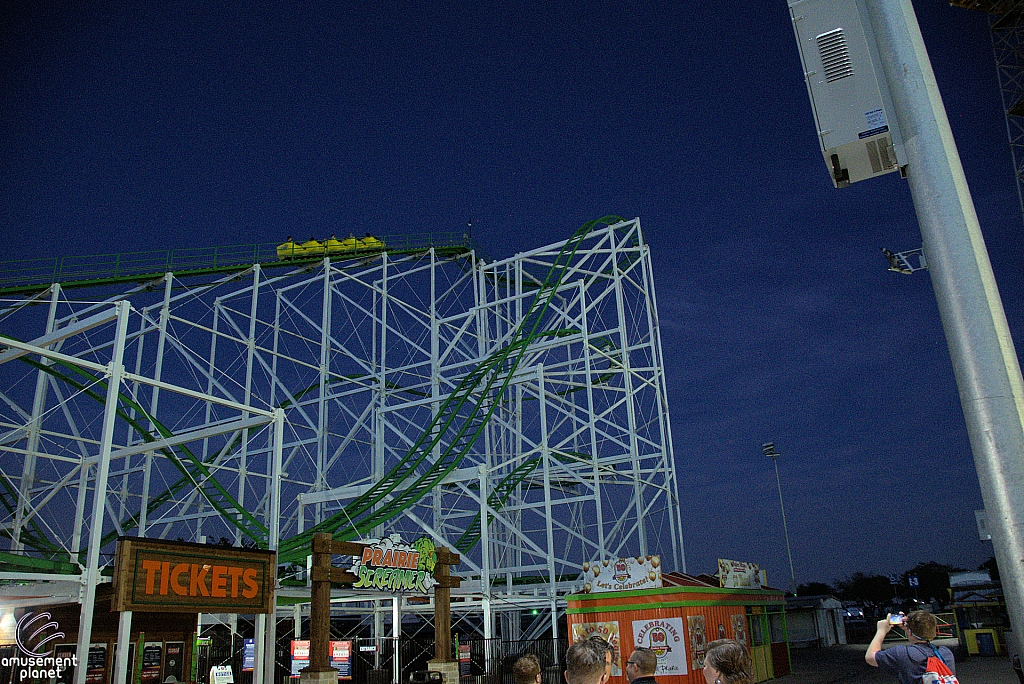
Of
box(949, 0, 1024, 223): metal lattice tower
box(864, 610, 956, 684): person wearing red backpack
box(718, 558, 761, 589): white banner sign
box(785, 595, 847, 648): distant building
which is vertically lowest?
box(785, 595, 847, 648): distant building

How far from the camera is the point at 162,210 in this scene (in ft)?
130

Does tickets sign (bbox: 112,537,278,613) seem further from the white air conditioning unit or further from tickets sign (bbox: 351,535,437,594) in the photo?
the white air conditioning unit

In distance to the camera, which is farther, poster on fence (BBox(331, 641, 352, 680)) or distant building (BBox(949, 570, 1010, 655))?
distant building (BBox(949, 570, 1010, 655))

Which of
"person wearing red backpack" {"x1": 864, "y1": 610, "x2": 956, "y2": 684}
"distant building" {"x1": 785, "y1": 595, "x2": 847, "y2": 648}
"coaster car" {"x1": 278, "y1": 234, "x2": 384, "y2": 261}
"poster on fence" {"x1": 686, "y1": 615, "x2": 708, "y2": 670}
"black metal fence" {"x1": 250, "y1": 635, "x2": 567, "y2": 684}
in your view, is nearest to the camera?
"person wearing red backpack" {"x1": 864, "y1": 610, "x2": 956, "y2": 684}

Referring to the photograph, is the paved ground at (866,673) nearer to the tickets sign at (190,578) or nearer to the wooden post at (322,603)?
the wooden post at (322,603)

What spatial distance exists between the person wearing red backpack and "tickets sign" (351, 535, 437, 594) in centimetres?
1163

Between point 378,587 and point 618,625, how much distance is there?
213 inches

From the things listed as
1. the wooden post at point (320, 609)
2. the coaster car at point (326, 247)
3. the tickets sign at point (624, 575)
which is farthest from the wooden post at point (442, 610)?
the coaster car at point (326, 247)

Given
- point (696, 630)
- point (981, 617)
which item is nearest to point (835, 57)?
point (696, 630)

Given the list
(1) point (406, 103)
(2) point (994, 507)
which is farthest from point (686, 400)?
(2) point (994, 507)

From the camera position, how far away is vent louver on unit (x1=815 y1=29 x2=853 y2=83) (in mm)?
2887

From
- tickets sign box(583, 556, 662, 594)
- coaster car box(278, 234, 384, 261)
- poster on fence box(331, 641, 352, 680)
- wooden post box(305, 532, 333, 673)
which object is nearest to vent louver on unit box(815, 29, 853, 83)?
wooden post box(305, 532, 333, 673)

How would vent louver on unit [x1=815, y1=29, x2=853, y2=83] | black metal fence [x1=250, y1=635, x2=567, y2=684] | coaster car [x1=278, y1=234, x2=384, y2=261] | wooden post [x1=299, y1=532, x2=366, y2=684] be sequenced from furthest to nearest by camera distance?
coaster car [x1=278, y1=234, x2=384, y2=261], black metal fence [x1=250, y1=635, x2=567, y2=684], wooden post [x1=299, y1=532, x2=366, y2=684], vent louver on unit [x1=815, y1=29, x2=853, y2=83]

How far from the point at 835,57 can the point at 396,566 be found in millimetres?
13995
